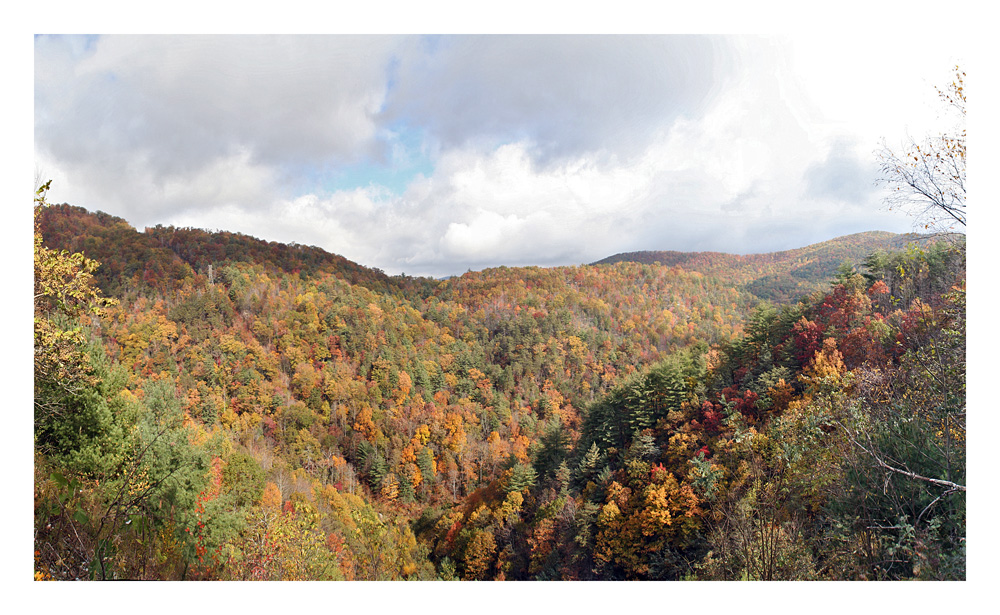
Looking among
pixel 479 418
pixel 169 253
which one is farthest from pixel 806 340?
pixel 169 253

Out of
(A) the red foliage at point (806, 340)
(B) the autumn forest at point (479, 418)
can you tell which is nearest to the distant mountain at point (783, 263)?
(B) the autumn forest at point (479, 418)

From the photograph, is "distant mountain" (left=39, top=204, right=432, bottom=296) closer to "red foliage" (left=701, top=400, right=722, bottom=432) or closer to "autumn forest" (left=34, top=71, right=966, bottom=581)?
"autumn forest" (left=34, top=71, right=966, bottom=581)

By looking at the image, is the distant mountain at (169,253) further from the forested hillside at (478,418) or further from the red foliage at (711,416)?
the red foliage at (711,416)

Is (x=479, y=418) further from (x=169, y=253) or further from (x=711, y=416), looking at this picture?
(x=169, y=253)

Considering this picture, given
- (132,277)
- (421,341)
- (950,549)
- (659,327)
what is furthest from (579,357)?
(950,549)

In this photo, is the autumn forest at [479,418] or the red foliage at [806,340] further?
the red foliage at [806,340]
